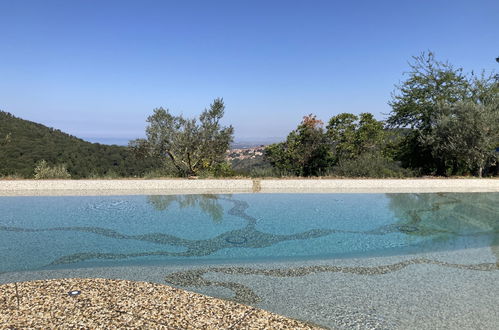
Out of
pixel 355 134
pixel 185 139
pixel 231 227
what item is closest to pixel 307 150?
pixel 355 134

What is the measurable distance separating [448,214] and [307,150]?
6245mm

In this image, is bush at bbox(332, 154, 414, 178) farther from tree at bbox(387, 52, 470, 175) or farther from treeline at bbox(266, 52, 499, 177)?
tree at bbox(387, 52, 470, 175)

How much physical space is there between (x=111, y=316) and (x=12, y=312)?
842mm

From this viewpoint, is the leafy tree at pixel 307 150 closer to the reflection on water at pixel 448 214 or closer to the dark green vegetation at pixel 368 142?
the dark green vegetation at pixel 368 142

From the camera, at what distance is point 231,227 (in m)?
6.45

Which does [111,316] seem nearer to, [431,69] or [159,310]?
[159,310]

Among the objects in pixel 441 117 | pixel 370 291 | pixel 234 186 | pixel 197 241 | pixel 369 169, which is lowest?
pixel 370 291

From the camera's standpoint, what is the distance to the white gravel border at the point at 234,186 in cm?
912

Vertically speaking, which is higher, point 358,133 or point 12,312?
point 358,133

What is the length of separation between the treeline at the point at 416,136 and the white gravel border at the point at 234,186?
1.26m

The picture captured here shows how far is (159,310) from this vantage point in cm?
297

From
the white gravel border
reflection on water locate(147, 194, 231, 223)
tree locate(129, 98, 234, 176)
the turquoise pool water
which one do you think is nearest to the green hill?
tree locate(129, 98, 234, 176)

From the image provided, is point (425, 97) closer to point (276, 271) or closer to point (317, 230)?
point (317, 230)

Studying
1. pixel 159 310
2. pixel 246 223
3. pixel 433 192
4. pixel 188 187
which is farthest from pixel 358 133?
pixel 159 310
